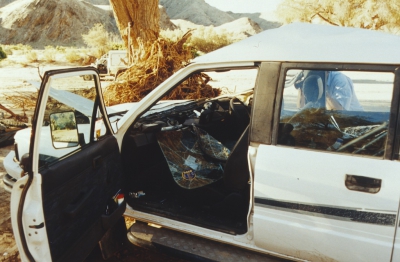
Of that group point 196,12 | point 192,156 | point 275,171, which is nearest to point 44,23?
point 196,12

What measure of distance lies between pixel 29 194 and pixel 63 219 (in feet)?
1.00

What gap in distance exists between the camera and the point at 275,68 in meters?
2.19

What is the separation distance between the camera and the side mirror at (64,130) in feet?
7.48

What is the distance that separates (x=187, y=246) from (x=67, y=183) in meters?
1.05

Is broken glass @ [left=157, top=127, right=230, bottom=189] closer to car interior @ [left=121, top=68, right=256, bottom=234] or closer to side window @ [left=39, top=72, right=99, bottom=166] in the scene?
car interior @ [left=121, top=68, right=256, bottom=234]

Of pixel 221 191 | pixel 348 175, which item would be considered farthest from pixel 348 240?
pixel 221 191

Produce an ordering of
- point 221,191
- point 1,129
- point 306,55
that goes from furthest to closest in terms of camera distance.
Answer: point 1,129 < point 221,191 < point 306,55

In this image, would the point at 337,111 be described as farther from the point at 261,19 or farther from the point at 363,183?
the point at 261,19

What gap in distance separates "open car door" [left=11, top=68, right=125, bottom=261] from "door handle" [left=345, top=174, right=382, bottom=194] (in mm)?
1684

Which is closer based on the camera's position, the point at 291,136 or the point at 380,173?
the point at 380,173

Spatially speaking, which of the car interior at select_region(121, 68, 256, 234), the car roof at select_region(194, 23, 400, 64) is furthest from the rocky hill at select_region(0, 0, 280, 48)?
the car roof at select_region(194, 23, 400, 64)

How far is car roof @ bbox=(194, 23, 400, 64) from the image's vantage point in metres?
1.99

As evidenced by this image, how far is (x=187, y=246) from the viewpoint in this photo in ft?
8.37

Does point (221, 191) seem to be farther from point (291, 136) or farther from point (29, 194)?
point (29, 194)
